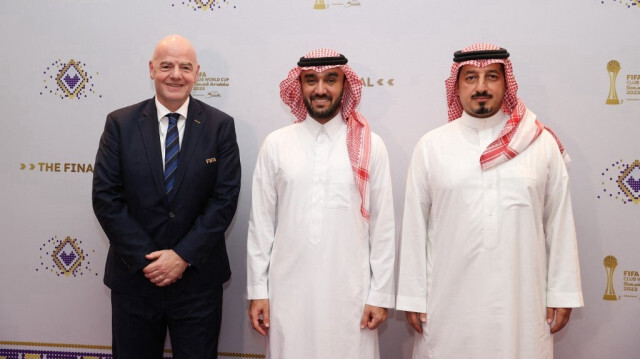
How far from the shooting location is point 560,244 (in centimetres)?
218

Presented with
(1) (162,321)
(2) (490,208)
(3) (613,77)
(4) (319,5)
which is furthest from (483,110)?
(1) (162,321)

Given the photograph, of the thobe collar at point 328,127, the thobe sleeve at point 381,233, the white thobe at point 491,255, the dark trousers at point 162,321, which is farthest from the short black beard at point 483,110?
the dark trousers at point 162,321

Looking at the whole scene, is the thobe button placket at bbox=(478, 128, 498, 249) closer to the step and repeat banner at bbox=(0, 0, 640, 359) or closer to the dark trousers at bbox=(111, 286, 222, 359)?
the step and repeat banner at bbox=(0, 0, 640, 359)

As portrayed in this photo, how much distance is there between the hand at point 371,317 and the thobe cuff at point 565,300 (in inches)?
27.7

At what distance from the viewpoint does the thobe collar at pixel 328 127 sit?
2359 millimetres

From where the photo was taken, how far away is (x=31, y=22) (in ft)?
10.1

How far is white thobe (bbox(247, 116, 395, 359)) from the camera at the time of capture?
87.7 inches

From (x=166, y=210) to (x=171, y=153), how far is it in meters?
0.26

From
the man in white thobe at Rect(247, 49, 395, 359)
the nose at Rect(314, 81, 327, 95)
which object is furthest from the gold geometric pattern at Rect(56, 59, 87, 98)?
the nose at Rect(314, 81, 327, 95)

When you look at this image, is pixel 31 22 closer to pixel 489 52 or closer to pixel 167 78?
pixel 167 78

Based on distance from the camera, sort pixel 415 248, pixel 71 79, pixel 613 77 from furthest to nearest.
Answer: pixel 71 79, pixel 613 77, pixel 415 248

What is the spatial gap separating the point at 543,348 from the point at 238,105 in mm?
1944

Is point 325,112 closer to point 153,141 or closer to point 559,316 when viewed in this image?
point 153,141

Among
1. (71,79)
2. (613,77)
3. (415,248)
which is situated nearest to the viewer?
(415,248)
